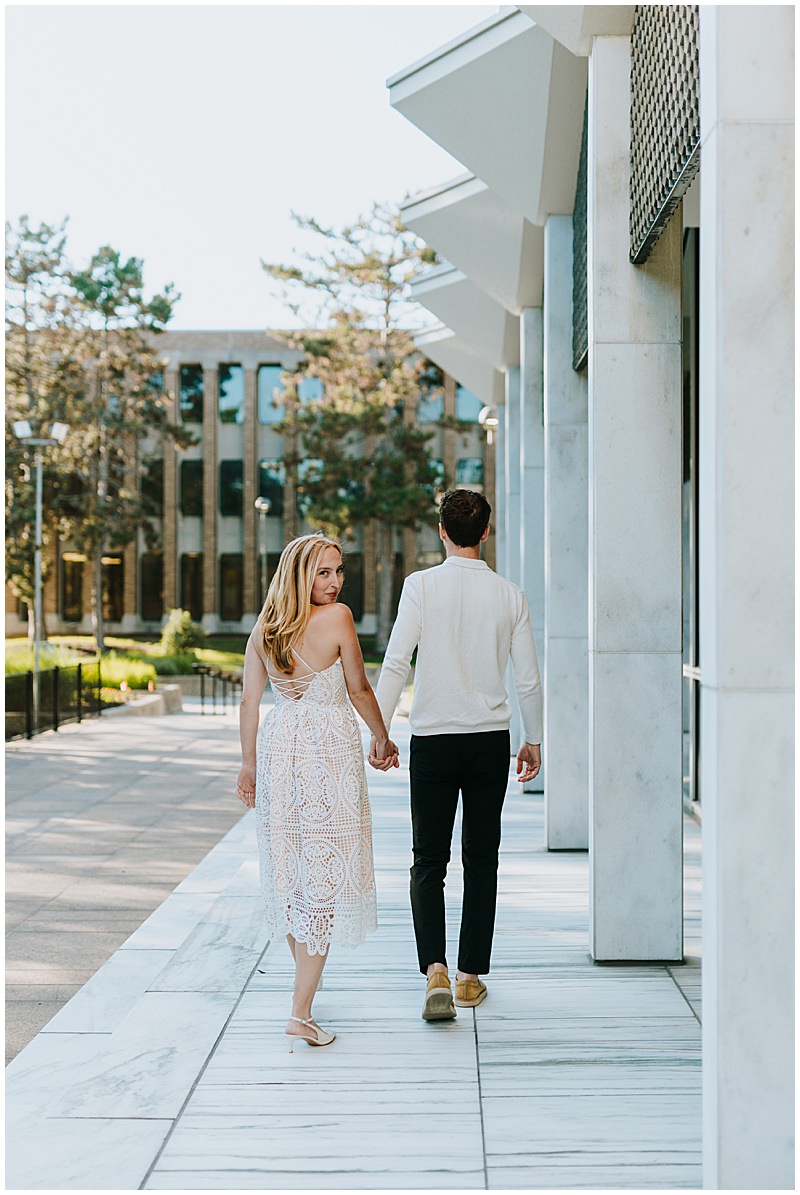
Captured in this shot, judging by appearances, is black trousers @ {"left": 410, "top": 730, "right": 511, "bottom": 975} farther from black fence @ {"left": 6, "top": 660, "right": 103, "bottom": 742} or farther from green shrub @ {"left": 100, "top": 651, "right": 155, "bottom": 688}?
green shrub @ {"left": 100, "top": 651, "right": 155, "bottom": 688}

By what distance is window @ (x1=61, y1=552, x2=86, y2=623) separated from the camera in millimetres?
51875

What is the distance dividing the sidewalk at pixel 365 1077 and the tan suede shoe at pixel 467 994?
66mm

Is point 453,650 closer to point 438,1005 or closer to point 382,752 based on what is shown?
point 382,752

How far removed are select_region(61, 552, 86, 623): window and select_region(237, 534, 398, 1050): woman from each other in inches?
1902

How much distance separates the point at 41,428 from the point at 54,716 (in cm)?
1772

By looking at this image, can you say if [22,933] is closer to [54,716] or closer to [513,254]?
[513,254]

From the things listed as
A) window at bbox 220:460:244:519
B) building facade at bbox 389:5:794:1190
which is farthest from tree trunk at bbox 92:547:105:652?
building facade at bbox 389:5:794:1190

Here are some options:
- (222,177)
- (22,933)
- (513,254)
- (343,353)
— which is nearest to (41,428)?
(343,353)

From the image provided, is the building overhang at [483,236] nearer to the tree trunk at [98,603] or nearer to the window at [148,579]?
the tree trunk at [98,603]

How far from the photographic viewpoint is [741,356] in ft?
10.6

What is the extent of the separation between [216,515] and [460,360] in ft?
105

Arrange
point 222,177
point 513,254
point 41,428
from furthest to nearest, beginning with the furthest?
point 222,177, point 41,428, point 513,254

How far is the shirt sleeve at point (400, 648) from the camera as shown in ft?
17.3

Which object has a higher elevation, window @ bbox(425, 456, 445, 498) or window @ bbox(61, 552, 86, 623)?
window @ bbox(425, 456, 445, 498)
